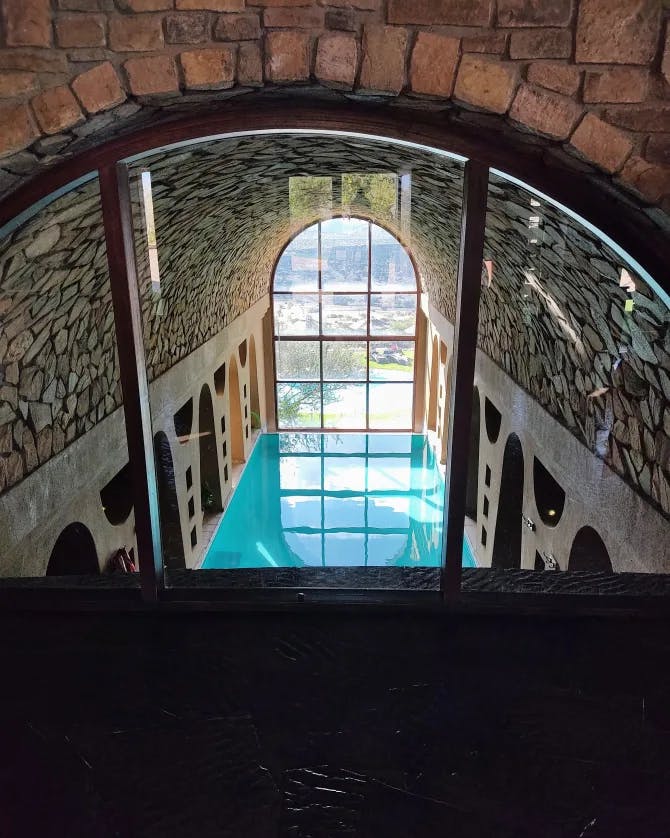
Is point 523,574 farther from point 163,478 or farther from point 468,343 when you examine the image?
point 163,478

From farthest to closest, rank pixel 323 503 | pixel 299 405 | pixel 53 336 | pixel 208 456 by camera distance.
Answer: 1. pixel 208 456
2. pixel 323 503
3. pixel 299 405
4. pixel 53 336

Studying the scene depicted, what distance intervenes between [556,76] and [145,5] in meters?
1.28

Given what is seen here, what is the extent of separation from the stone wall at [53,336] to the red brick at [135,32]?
0.78m

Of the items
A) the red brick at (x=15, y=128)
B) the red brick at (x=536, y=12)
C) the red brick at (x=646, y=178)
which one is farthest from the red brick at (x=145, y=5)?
the red brick at (x=646, y=178)

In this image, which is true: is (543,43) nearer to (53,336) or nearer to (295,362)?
(53,336)

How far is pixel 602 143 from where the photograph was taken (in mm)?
1936

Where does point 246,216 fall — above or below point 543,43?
below

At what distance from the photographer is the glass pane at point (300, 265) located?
13.2ft

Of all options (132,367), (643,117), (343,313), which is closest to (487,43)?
(643,117)

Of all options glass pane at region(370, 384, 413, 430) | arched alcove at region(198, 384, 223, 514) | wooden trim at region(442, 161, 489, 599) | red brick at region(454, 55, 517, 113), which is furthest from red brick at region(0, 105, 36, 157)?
arched alcove at region(198, 384, 223, 514)

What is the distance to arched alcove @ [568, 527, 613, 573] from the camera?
4.06 m

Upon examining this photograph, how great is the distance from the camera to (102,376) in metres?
3.54

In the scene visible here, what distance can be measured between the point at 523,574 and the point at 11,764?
2.04 metres

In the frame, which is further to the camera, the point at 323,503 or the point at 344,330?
the point at 323,503
